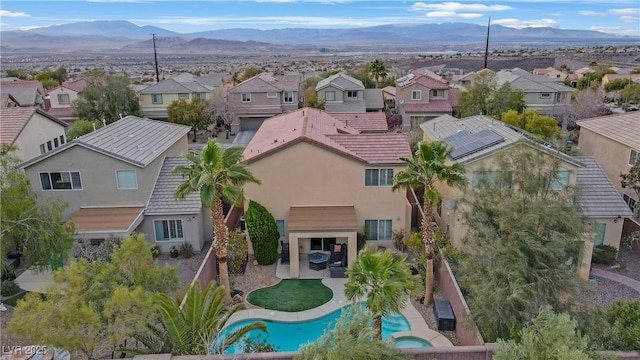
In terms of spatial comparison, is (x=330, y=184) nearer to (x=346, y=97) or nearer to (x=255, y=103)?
(x=255, y=103)

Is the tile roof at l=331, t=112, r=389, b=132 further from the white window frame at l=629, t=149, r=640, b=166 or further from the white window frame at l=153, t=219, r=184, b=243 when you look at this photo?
the white window frame at l=153, t=219, r=184, b=243

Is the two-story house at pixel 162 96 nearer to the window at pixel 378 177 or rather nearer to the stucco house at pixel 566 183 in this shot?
the window at pixel 378 177

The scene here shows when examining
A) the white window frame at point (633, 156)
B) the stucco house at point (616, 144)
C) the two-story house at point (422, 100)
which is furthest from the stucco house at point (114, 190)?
the two-story house at point (422, 100)

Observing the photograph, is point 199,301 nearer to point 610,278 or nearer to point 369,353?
point 369,353

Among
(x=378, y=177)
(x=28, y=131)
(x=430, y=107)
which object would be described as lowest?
(x=430, y=107)

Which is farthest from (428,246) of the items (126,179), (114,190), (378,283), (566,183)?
(114,190)
